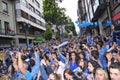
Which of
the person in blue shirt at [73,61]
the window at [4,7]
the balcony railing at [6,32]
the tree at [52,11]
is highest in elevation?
the tree at [52,11]

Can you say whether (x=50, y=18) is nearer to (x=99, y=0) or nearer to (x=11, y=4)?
(x=11, y=4)

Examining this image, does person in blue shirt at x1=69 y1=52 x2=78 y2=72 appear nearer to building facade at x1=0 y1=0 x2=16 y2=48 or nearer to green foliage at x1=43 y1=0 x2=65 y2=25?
building facade at x1=0 y1=0 x2=16 y2=48

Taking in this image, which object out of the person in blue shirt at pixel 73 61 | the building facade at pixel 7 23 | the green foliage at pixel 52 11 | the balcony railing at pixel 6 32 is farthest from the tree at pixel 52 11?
the person in blue shirt at pixel 73 61

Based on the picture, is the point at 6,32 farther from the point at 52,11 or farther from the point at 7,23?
the point at 52,11

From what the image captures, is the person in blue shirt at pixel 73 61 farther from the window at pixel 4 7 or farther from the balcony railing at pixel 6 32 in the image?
the window at pixel 4 7

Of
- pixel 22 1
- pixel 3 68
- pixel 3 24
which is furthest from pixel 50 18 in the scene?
pixel 3 68

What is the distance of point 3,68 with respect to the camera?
1319cm

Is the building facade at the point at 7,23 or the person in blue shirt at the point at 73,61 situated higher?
the building facade at the point at 7,23

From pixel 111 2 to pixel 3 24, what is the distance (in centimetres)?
1774

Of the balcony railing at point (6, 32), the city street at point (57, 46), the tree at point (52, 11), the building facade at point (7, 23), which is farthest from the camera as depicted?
the tree at point (52, 11)

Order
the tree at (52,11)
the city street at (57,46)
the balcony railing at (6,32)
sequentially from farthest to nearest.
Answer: the tree at (52,11)
the balcony railing at (6,32)
the city street at (57,46)

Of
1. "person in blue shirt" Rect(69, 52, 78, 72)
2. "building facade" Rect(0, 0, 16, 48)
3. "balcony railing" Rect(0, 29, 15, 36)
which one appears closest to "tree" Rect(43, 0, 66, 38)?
"building facade" Rect(0, 0, 16, 48)

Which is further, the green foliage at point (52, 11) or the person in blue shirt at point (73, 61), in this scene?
the green foliage at point (52, 11)

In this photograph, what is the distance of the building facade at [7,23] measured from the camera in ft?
130
